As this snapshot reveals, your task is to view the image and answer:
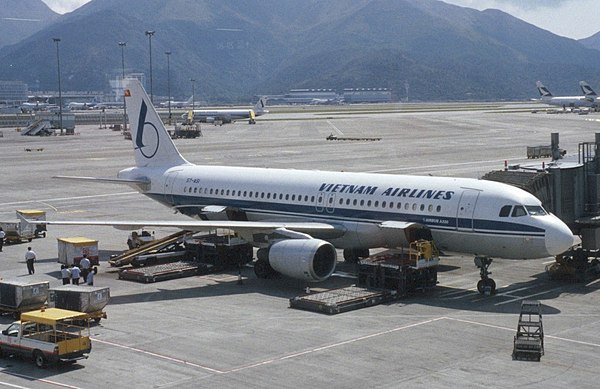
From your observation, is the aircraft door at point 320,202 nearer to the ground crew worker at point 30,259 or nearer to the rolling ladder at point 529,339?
the ground crew worker at point 30,259

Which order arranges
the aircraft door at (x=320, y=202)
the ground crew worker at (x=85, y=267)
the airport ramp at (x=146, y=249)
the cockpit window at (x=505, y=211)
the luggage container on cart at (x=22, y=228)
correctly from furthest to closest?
1. the luggage container on cart at (x=22, y=228)
2. the airport ramp at (x=146, y=249)
3. the aircraft door at (x=320, y=202)
4. the ground crew worker at (x=85, y=267)
5. the cockpit window at (x=505, y=211)

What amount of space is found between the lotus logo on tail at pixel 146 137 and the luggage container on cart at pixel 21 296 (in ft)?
64.6

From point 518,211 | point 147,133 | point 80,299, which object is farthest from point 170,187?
point 518,211

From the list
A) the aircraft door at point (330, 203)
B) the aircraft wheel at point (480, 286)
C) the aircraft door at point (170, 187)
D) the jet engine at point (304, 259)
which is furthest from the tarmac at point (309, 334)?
the aircraft door at point (170, 187)

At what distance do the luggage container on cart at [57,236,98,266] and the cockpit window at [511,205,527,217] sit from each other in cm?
1912

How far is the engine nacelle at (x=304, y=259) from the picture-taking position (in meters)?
36.1

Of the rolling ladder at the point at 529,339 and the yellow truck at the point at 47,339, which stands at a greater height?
the yellow truck at the point at 47,339

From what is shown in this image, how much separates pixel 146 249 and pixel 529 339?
71.2 feet

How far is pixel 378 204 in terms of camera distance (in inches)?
1538

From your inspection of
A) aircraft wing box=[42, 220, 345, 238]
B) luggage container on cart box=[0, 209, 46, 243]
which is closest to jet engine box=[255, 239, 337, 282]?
aircraft wing box=[42, 220, 345, 238]

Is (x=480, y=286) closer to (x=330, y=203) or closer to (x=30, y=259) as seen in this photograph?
(x=330, y=203)

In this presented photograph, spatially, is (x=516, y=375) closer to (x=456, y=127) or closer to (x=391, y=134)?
(x=391, y=134)

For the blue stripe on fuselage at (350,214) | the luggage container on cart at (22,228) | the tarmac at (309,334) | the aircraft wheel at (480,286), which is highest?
the blue stripe on fuselage at (350,214)

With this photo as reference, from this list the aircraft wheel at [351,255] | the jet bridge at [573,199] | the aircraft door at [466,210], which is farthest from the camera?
the aircraft wheel at [351,255]
